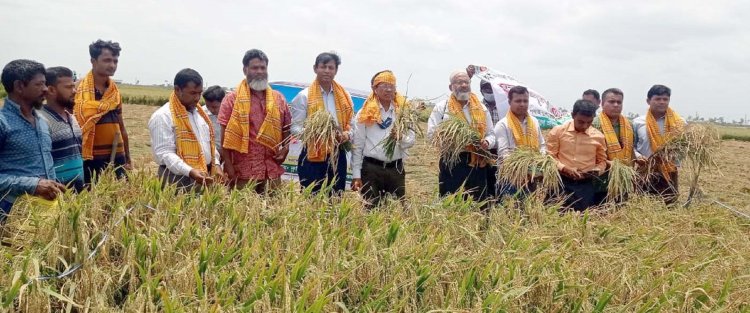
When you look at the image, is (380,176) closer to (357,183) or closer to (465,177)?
(357,183)

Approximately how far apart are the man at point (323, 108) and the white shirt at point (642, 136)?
2.88 metres

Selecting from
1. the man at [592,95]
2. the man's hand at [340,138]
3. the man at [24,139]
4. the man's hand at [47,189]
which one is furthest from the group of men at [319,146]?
the man at [592,95]

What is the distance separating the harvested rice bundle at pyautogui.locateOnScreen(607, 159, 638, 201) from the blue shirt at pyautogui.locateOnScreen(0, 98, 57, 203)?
13.2ft

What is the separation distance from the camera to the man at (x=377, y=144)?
489 cm

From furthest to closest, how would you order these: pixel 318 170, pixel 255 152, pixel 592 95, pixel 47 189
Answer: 1. pixel 592 95
2. pixel 318 170
3. pixel 255 152
4. pixel 47 189

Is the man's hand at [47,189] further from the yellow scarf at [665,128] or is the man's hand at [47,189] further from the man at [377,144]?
the yellow scarf at [665,128]

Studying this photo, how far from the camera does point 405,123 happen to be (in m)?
4.65

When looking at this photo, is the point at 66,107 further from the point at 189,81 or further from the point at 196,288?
the point at 196,288

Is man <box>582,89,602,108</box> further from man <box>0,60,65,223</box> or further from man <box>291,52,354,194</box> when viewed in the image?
man <box>0,60,65,223</box>

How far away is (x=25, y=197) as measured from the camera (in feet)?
10.0

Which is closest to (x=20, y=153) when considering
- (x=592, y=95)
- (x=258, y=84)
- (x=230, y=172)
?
(x=230, y=172)

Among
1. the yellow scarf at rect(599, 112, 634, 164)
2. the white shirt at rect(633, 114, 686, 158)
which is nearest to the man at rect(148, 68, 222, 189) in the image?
the yellow scarf at rect(599, 112, 634, 164)

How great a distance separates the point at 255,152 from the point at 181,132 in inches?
26.4

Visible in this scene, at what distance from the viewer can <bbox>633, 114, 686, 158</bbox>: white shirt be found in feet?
18.1
